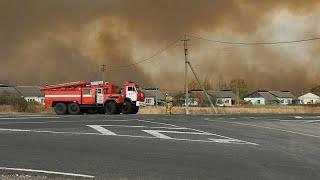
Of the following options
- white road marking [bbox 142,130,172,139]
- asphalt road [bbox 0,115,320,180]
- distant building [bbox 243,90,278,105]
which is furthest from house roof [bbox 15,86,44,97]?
asphalt road [bbox 0,115,320,180]

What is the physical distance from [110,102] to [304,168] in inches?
1205

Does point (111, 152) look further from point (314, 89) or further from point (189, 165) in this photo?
point (314, 89)

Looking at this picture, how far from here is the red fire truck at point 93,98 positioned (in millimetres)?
40688

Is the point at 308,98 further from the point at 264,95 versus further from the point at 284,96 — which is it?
the point at 264,95

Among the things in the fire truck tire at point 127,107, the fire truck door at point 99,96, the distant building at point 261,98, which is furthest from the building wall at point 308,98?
the fire truck door at point 99,96

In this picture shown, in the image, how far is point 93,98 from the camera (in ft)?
135

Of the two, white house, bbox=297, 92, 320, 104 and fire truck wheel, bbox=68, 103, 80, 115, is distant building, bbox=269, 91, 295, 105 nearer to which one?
white house, bbox=297, 92, 320, 104

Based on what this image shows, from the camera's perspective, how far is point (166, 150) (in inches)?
525

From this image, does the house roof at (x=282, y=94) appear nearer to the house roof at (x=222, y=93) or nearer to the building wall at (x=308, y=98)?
the building wall at (x=308, y=98)

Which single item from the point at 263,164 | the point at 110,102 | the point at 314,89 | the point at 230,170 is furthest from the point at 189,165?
the point at 314,89

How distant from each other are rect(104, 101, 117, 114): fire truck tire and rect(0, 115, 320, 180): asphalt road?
21.2 meters

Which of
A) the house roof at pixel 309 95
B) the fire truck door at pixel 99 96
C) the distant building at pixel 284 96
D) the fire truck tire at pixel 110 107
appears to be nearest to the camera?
the fire truck tire at pixel 110 107

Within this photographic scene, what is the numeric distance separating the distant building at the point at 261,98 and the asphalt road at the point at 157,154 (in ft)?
464

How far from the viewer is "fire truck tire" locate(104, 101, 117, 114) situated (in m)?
40.2
